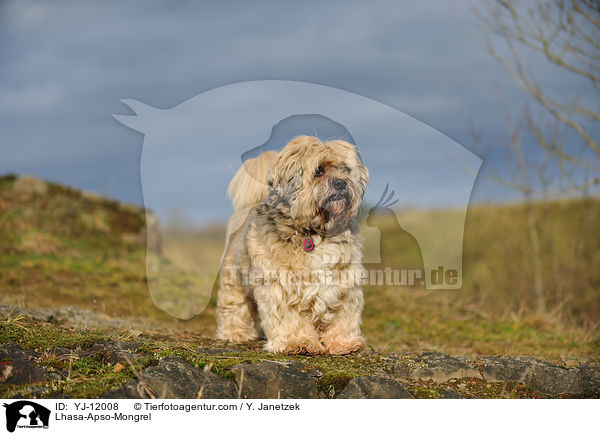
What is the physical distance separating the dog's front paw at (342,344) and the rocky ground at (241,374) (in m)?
0.28

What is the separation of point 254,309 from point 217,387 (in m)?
3.28

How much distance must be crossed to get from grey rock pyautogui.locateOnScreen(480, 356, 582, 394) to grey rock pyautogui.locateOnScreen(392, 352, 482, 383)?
6.4 inches

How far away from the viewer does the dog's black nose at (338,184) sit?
5379 mm

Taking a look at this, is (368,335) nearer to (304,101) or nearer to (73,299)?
(304,101)

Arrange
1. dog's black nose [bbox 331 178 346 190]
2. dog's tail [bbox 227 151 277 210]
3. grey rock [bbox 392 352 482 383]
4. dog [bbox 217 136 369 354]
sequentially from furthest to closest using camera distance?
1. dog's tail [bbox 227 151 277 210]
2. dog [bbox 217 136 369 354]
3. dog's black nose [bbox 331 178 346 190]
4. grey rock [bbox 392 352 482 383]

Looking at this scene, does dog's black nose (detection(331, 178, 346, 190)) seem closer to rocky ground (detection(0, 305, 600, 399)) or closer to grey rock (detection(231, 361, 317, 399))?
rocky ground (detection(0, 305, 600, 399))

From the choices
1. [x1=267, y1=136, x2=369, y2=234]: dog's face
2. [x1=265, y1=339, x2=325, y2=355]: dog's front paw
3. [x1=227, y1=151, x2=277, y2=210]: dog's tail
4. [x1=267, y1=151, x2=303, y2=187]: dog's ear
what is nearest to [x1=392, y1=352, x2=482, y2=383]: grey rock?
→ [x1=265, y1=339, x2=325, y2=355]: dog's front paw

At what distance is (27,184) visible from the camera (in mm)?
18453

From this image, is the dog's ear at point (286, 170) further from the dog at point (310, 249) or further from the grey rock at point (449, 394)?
the grey rock at point (449, 394)

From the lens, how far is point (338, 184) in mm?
5387

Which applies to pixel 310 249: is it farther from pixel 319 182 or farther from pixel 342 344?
pixel 342 344

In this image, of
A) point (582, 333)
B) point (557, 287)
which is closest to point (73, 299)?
point (582, 333)

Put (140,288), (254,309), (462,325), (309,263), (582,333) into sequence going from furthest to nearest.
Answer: (140,288)
(462,325)
(582,333)
(254,309)
(309,263)
